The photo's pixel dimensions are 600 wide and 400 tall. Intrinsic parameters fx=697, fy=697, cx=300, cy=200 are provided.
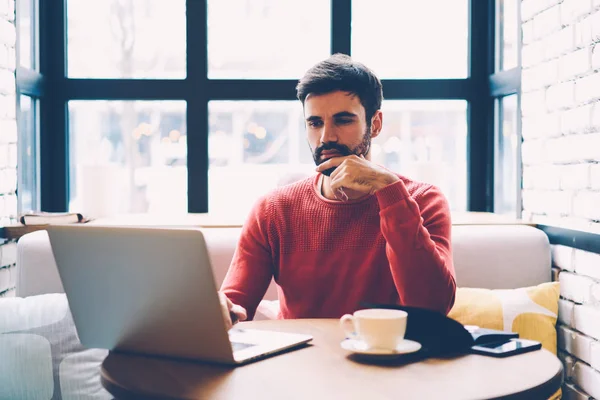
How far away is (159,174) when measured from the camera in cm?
301

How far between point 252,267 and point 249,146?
1313 mm

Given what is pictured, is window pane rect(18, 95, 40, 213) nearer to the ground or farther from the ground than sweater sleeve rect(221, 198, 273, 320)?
farther from the ground

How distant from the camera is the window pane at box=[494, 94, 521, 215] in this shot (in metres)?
2.81

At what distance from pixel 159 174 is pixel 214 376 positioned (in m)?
2.07

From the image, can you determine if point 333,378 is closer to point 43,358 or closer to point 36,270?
point 43,358

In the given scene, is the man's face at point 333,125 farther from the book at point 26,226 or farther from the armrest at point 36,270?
Answer: the book at point 26,226

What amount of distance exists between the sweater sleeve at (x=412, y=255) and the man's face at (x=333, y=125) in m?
0.27

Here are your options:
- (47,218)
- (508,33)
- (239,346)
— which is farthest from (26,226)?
(508,33)

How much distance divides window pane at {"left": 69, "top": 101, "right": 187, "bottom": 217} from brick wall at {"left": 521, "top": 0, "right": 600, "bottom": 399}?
143 centimetres

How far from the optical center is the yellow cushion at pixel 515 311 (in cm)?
211

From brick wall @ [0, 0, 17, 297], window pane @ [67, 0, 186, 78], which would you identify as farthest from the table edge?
window pane @ [67, 0, 186, 78]

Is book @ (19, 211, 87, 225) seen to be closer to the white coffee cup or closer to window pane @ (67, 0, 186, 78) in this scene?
window pane @ (67, 0, 186, 78)

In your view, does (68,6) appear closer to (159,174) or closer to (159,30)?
(159,30)

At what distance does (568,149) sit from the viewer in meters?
2.16
